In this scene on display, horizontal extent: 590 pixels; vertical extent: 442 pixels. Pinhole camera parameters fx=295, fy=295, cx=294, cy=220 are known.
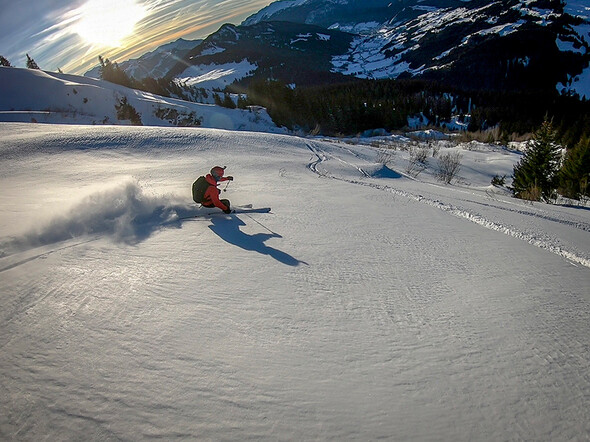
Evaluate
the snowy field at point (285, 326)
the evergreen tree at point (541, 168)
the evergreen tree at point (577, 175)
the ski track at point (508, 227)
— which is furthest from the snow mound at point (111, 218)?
the evergreen tree at point (577, 175)

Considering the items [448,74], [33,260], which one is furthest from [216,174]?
[448,74]

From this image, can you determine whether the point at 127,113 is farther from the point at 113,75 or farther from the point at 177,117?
the point at 113,75

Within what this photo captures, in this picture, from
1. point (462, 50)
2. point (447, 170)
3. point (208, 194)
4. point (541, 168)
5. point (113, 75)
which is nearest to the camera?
point (208, 194)

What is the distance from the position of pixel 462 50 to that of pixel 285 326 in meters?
118

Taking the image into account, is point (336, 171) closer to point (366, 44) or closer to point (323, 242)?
point (323, 242)

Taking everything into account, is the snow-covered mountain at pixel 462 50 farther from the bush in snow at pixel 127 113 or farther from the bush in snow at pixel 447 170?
the bush in snow at pixel 447 170

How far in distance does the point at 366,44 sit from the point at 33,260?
179m

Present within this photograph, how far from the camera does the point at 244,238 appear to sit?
338 centimetres

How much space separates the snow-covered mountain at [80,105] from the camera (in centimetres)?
1806

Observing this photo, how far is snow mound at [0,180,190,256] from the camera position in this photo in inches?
113

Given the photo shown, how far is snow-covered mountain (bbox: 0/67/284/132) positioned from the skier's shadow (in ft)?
61.3

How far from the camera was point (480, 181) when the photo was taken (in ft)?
42.7

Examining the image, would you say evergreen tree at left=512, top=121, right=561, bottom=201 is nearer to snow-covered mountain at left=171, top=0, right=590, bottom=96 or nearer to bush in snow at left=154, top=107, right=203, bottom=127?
→ bush in snow at left=154, top=107, right=203, bottom=127

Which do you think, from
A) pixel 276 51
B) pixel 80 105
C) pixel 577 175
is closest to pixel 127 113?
pixel 80 105
